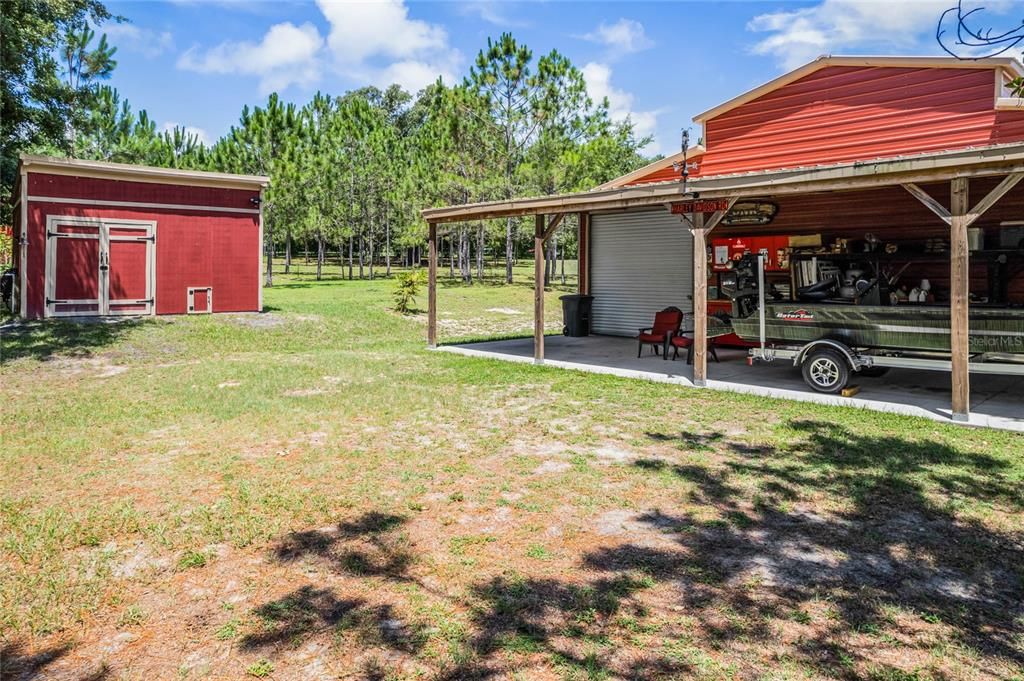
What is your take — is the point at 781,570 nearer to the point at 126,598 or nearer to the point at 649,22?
the point at 126,598

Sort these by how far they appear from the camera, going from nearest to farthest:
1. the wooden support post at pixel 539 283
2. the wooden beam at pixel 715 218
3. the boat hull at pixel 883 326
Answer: the boat hull at pixel 883 326 < the wooden beam at pixel 715 218 < the wooden support post at pixel 539 283

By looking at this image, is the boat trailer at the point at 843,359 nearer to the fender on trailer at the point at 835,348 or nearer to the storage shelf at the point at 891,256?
the fender on trailer at the point at 835,348

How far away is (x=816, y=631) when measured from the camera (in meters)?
2.56

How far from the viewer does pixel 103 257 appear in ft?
42.9

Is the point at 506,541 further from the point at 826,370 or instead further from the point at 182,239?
the point at 182,239

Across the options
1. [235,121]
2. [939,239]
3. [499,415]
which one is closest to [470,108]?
[235,121]

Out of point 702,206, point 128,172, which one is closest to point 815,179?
point 702,206

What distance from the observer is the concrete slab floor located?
639 centimetres

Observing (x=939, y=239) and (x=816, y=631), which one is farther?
(x=939, y=239)

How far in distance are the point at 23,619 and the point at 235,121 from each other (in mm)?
28295

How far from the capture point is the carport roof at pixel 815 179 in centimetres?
543

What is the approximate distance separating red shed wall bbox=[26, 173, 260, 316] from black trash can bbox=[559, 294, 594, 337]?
703cm

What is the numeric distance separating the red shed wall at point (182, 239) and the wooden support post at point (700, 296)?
1067 centimetres

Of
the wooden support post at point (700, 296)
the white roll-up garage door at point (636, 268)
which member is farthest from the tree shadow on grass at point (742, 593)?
the white roll-up garage door at point (636, 268)
